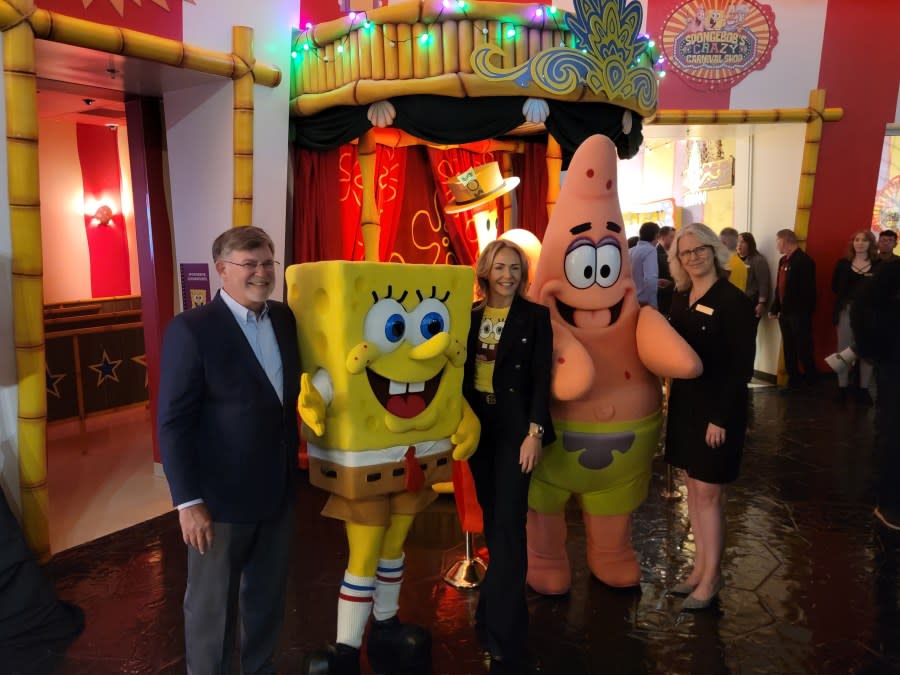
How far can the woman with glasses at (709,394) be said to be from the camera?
8.05ft

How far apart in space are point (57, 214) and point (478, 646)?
20.7 feet

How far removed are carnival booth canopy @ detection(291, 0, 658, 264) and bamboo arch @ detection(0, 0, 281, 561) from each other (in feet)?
3.07

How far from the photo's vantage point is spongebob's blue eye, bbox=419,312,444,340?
7.14 ft

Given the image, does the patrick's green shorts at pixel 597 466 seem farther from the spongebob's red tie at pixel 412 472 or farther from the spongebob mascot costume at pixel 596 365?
the spongebob's red tie at pixel 412 472

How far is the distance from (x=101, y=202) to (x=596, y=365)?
6.21 metres

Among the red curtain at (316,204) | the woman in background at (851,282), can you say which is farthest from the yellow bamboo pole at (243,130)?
the woman in background at (851,282)

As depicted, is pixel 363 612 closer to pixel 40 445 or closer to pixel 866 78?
pixel 40 445

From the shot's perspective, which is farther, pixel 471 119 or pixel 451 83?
pixel 471 119

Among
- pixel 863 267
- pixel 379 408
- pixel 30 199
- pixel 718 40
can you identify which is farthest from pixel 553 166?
pixel 863 267

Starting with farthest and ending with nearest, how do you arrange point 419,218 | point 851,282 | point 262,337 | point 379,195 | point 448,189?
point 851,282, point 419,218, point 448,189, point 379,195, point 262,337

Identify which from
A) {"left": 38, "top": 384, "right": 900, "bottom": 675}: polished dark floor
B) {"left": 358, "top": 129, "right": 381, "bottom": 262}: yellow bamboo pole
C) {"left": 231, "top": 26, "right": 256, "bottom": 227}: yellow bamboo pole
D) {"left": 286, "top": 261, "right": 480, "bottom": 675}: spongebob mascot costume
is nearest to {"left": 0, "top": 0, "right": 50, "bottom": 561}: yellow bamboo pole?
{"left": 38, "top": 384, "right": 900, "bottom": 675}: polished dark floor

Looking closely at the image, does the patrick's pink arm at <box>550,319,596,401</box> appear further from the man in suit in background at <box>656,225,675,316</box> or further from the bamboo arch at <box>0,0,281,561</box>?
the man in suit in background at <box>656,225,675,316</box>

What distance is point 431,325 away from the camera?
2.19 metres

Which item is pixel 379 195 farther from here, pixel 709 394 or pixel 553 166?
pixel 709 394
